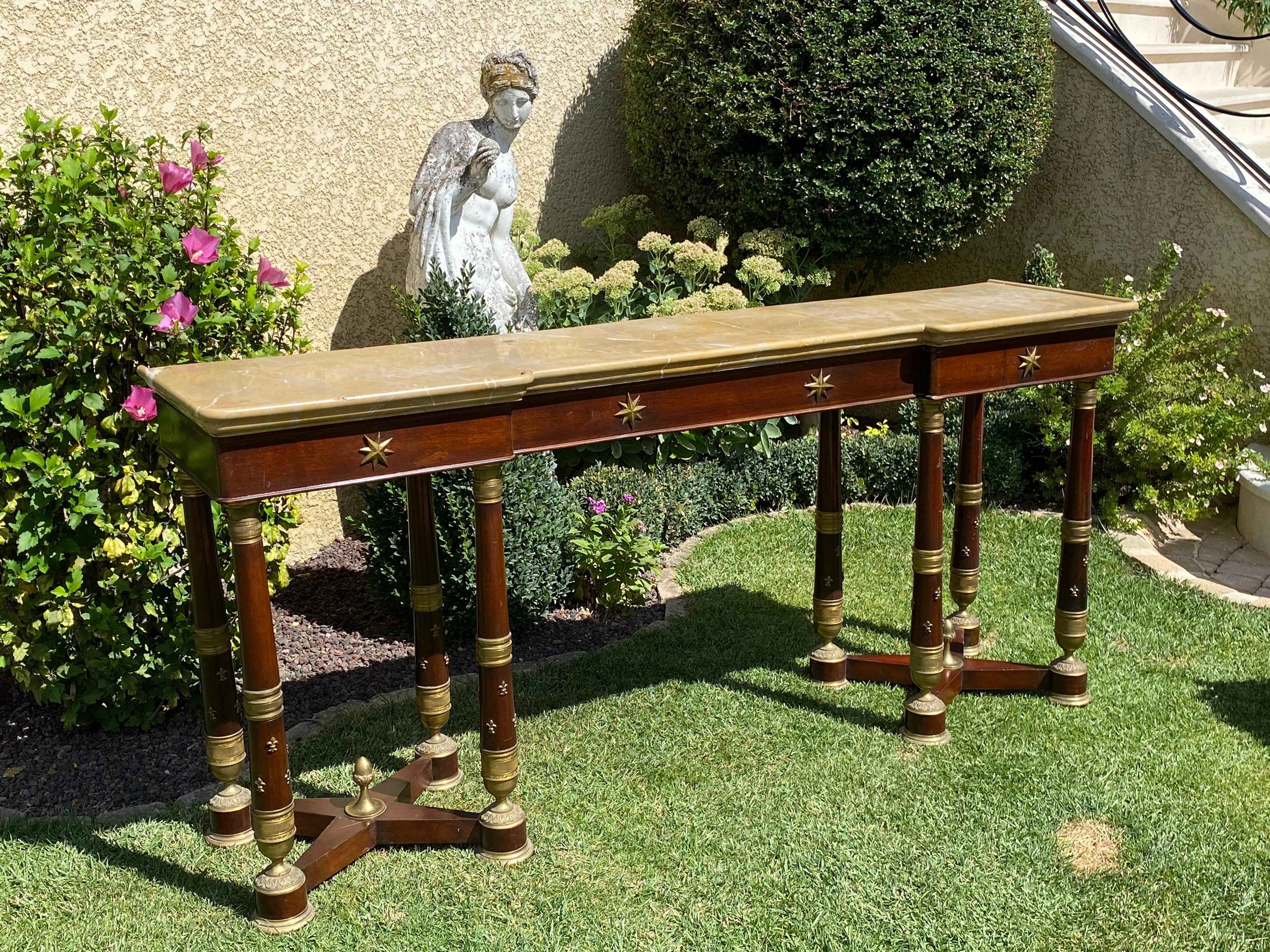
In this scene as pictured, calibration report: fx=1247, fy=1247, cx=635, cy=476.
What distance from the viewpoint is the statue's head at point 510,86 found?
5449 millimetres

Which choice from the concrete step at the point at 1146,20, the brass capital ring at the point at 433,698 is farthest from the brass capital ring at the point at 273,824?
the concrete step at the point at 1146,20

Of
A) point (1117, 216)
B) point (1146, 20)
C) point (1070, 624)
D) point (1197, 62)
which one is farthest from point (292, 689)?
point (1146, 20)

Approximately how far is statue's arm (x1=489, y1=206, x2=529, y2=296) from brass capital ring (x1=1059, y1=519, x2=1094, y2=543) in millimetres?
2823

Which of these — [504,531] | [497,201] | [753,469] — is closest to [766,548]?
[753,469]

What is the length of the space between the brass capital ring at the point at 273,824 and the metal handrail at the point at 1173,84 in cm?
597

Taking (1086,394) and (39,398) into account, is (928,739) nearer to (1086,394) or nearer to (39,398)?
(1086,394)

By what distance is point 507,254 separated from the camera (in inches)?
231

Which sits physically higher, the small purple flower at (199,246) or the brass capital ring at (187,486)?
the small purple flower at (199,246)

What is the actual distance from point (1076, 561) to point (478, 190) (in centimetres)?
306

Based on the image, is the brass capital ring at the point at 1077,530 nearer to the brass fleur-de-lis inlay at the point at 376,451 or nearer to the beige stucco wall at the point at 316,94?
the brass fleur-de-lis inlay at the point at 376,451

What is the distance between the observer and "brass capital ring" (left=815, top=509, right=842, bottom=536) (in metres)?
4.32

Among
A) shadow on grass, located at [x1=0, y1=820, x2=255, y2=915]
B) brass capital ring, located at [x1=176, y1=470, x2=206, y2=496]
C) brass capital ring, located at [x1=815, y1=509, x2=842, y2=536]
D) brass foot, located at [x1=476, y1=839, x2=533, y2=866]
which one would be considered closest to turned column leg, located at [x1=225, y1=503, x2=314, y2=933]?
shadow on grass, located at [x1=0, y1=820, x2=255, y2=915]

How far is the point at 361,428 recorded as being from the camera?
Result: 2883 millimetres

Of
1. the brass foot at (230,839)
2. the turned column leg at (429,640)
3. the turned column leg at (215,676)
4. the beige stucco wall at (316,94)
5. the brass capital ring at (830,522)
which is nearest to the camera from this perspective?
the turned column leg at (215,676)
